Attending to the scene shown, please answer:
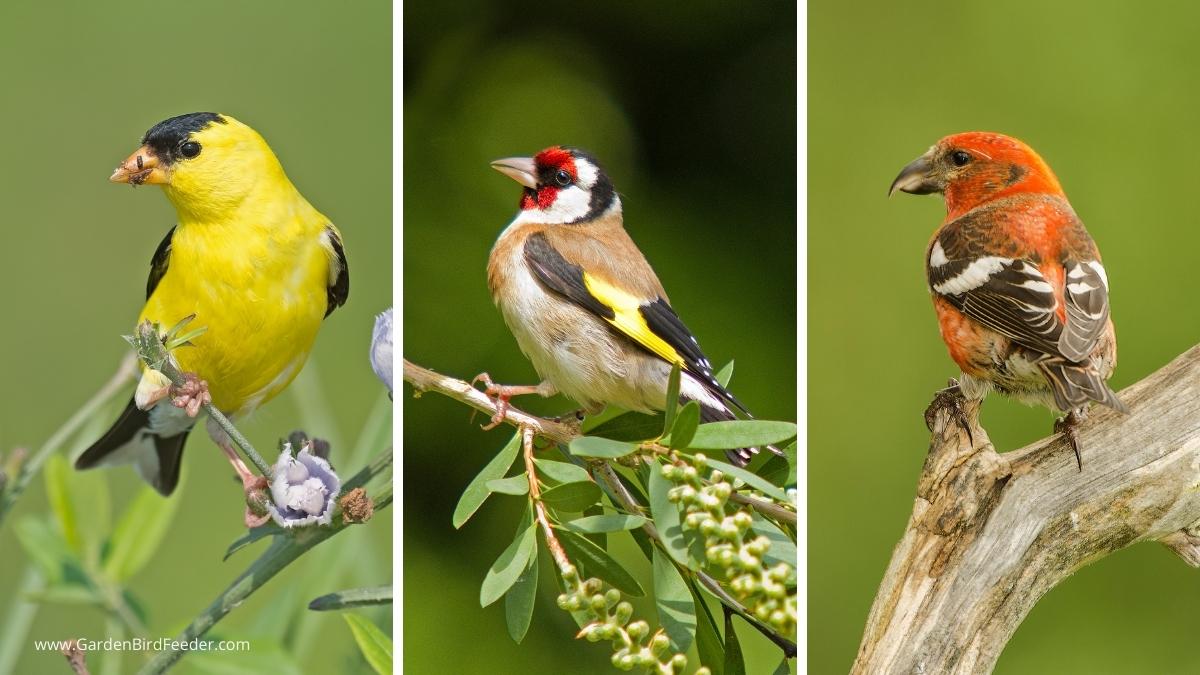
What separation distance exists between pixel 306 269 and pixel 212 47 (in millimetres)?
464

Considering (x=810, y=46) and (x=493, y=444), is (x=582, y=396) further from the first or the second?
(x=810, y=46)

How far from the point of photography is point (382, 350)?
2250 millimetres

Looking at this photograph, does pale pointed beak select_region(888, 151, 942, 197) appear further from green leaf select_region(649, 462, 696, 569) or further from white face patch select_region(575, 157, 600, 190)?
green leaf select_region(649, 462, 696, 569)

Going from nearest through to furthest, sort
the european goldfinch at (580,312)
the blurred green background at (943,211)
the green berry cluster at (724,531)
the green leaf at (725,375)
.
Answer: the green berry cluster at (724,531) → the european goldfinch at (580,312) → the green leaf at (725,375) → the blurred green background at (943,211)

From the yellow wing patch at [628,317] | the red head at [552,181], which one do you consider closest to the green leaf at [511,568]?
the yellow wing patch at [628,317]

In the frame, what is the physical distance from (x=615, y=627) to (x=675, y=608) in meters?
0.14

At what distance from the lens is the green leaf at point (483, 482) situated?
209cm

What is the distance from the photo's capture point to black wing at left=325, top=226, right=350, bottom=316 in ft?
7.22

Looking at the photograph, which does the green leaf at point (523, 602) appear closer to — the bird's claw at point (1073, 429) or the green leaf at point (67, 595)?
the green leaf at point (67, 595)

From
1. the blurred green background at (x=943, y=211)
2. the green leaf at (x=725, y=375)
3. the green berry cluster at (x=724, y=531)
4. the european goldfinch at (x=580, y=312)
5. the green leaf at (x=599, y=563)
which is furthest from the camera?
the blurred green background at (x=943, y=211)

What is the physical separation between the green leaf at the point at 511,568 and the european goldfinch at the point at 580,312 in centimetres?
24

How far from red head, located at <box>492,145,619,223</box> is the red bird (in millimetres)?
622

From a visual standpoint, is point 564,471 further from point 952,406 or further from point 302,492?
point 952,406

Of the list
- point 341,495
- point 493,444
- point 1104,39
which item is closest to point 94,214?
point 341,495
